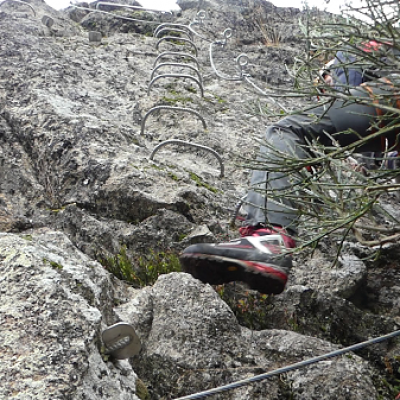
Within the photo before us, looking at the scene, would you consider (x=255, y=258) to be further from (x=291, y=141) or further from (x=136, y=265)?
(x=136, y=265)

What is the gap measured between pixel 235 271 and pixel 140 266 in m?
1.03

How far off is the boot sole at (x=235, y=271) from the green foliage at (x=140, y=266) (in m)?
0.65

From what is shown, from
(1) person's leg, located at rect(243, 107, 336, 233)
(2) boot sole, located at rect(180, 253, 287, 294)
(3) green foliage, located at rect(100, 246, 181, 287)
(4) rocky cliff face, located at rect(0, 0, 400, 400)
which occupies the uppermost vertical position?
(1) person's leg, located at rect(243, 107, 336, 233)

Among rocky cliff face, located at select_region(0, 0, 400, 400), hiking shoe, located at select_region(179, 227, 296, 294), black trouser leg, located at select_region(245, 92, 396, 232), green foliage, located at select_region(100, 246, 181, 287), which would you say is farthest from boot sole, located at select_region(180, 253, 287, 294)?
green foliage, located at select_region(100, 246, 181, 287)

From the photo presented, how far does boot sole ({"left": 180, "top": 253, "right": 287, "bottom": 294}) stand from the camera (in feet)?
8.46

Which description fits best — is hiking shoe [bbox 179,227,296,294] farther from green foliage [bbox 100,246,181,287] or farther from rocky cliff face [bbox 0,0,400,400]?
green foliage [bbox 100,246,181,287]

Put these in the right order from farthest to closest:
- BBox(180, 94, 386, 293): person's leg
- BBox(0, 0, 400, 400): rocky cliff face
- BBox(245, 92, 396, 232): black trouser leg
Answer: BBox(245, 92, 396, 232): black trouser leg → BBox(180, 94, 386, 293): person's leg → BBox(0, 0, 400, 400): rocky cliff face

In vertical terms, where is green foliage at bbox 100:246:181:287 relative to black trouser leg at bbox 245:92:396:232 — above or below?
below

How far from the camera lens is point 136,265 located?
347 cm

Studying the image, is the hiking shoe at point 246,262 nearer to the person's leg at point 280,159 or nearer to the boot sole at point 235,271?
the boot sole at point 235,271

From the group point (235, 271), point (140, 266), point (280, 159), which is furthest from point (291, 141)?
point (140, 266)

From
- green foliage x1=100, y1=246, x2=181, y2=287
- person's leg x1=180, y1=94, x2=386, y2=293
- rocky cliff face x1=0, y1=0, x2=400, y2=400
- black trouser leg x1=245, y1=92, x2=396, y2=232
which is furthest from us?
green foliage x1=100, y1=246, x2=181, y2=287

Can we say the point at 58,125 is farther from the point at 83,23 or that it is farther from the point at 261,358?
the point at 83,23

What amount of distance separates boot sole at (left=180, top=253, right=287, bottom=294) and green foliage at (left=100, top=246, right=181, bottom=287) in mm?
649
